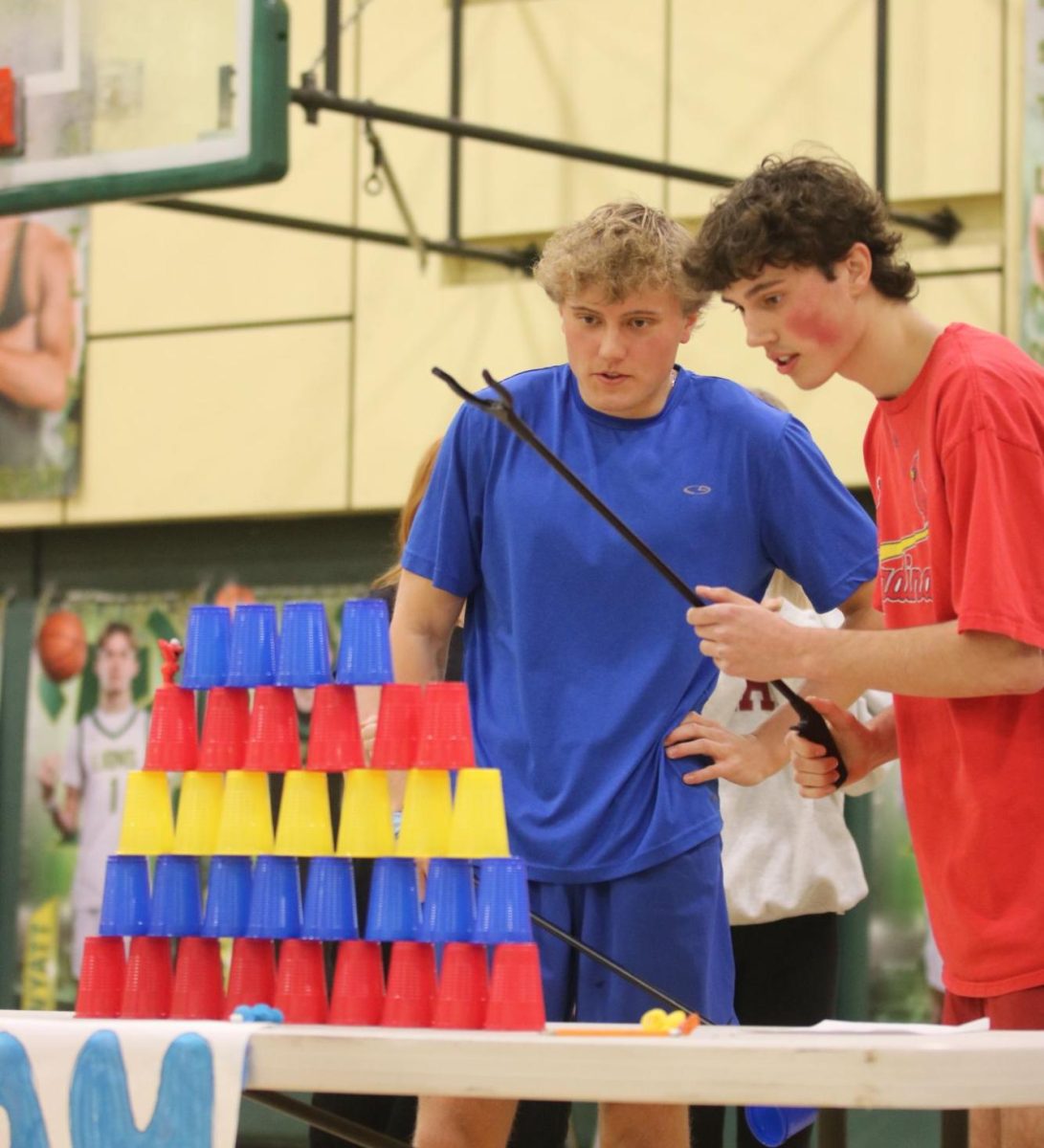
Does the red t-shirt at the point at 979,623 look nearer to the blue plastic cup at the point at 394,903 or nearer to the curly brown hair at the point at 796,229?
the curly brown hair at the point at 796,229

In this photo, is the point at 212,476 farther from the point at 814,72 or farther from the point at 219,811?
the point at 219,811

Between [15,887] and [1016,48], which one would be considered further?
[15,887]

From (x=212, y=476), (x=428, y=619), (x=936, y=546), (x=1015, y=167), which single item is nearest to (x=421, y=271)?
(x=212, y=476)

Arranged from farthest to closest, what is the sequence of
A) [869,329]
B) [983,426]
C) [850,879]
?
[850,879] < [869,329] < [983,426]

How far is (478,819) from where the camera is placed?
6.44ft

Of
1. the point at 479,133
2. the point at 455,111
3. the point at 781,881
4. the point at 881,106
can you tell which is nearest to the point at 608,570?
the point at 781,881

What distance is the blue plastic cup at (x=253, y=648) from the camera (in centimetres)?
209

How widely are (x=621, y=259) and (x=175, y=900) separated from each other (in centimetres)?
95

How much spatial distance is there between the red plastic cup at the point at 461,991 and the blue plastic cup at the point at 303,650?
344 mm

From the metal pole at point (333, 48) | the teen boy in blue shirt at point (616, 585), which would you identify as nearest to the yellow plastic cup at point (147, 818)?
the teen boy in blue shirt at point (616, 585)

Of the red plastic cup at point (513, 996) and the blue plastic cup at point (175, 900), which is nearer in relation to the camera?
the red plastic cup at point (513, 996)

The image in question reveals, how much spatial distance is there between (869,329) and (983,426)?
0.24m

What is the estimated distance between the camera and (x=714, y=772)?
2336 millimetres

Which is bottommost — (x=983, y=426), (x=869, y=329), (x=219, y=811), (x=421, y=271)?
(x=219, y=811)
